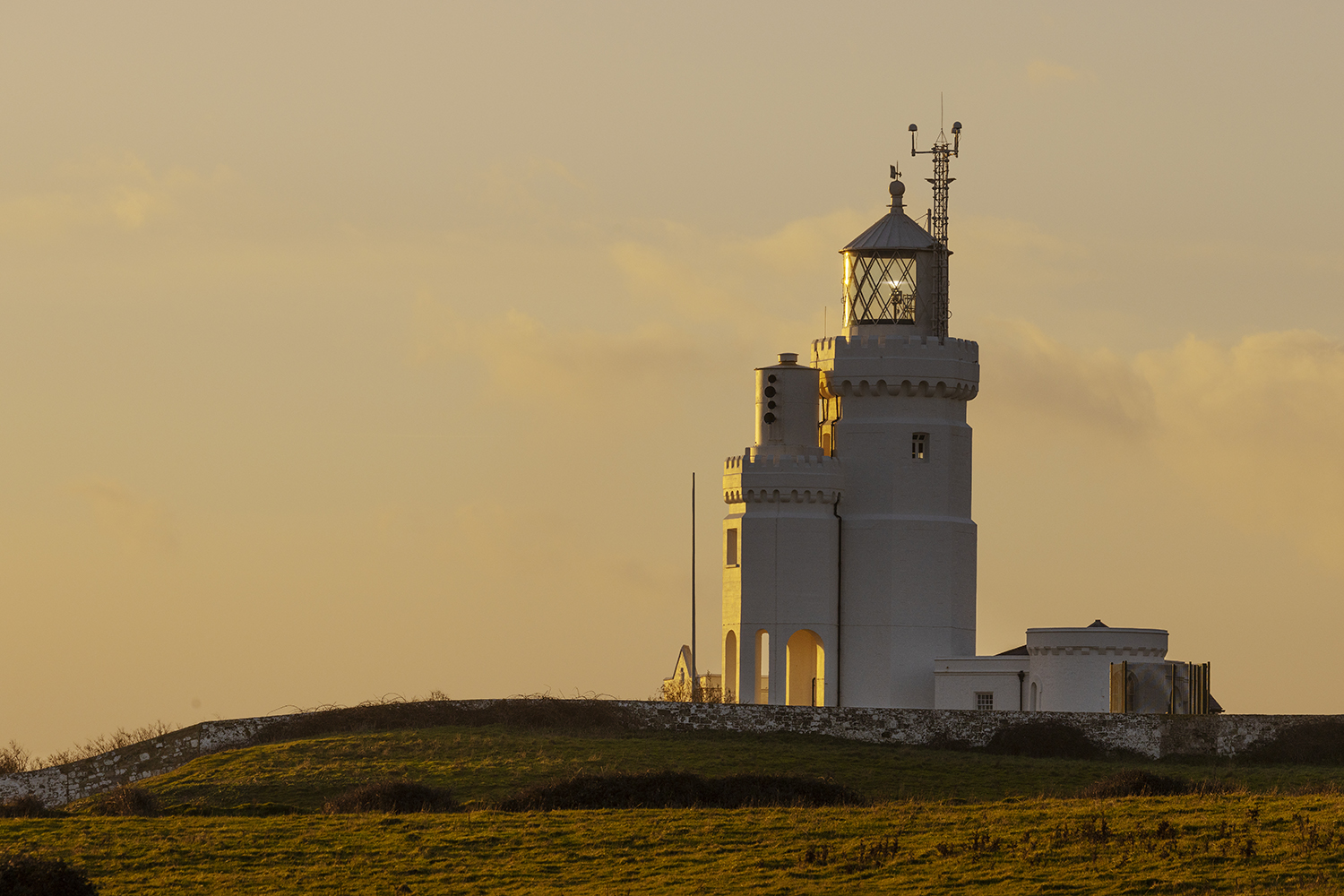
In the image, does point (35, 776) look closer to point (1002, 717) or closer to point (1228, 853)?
point (1002, 717)

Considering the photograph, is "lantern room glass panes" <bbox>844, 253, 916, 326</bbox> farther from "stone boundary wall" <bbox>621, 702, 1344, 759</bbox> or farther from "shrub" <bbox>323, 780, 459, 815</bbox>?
"shrub" <bbox>323, 780, 459, 815</bbox>

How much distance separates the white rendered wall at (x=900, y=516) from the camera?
5672cm

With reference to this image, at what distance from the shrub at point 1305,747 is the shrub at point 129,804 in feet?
78.5

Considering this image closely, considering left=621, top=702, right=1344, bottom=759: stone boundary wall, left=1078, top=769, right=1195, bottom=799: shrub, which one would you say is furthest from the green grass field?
left=621, top=702, right=1344, bottom=759: stone boundary wall

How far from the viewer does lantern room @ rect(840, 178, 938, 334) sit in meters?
59.2

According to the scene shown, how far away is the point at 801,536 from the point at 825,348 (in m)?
5.59

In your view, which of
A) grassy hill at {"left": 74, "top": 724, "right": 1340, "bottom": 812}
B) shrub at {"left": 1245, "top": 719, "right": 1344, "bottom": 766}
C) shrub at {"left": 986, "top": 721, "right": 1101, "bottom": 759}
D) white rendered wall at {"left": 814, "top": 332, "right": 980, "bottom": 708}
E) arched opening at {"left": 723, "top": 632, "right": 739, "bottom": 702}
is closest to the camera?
grassy hill at {"left": 74, "top": 724, "right": 1340, "bottom": 812}

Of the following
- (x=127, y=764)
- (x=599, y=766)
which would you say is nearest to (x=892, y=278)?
(x=599, y=766)

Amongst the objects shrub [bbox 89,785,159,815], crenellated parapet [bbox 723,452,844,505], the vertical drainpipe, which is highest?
crenellated parapet [bbox 723,452,844,505]

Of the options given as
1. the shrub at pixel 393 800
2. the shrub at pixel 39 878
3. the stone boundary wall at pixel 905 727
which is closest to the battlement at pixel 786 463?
the stone boundary wall at pixel 905 727

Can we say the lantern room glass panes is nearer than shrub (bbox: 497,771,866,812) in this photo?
No

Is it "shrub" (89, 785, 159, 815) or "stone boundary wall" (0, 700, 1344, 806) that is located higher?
"stone boundary wall" (0, 700, 1344, 806)

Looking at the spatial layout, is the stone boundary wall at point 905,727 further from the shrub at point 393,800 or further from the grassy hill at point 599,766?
the shrub at point 393,800

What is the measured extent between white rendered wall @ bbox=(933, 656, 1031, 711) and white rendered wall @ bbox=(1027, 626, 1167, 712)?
100 cm
